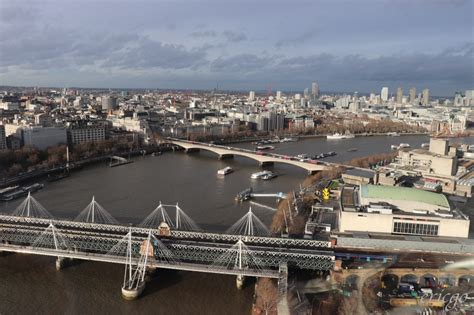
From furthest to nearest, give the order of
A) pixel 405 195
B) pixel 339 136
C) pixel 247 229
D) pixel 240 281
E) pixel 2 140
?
pixel 339 136 → pixel 2 140 → pixel 247 229 → pixel 405 195 → pixel 240 281

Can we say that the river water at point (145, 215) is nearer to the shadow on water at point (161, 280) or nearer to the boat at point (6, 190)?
the shadow on water at point (161, 280)

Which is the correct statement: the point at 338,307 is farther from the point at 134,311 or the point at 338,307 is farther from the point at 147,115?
the point at 147,115

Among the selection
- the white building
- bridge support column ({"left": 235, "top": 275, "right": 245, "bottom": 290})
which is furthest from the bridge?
the white building

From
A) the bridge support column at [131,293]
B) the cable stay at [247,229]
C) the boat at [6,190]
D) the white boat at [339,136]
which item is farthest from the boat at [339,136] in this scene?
the bridge support column at [131,293]

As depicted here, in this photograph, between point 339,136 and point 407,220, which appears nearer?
point 407,220

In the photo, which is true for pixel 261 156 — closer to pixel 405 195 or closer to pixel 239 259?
pixel 405 195

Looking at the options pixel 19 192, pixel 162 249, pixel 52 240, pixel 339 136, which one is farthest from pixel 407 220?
pixel 339 136

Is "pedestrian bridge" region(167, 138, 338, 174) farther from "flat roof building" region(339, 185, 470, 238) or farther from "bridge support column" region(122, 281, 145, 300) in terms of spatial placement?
"bridge support column" region(122, 281, 145, 300)
